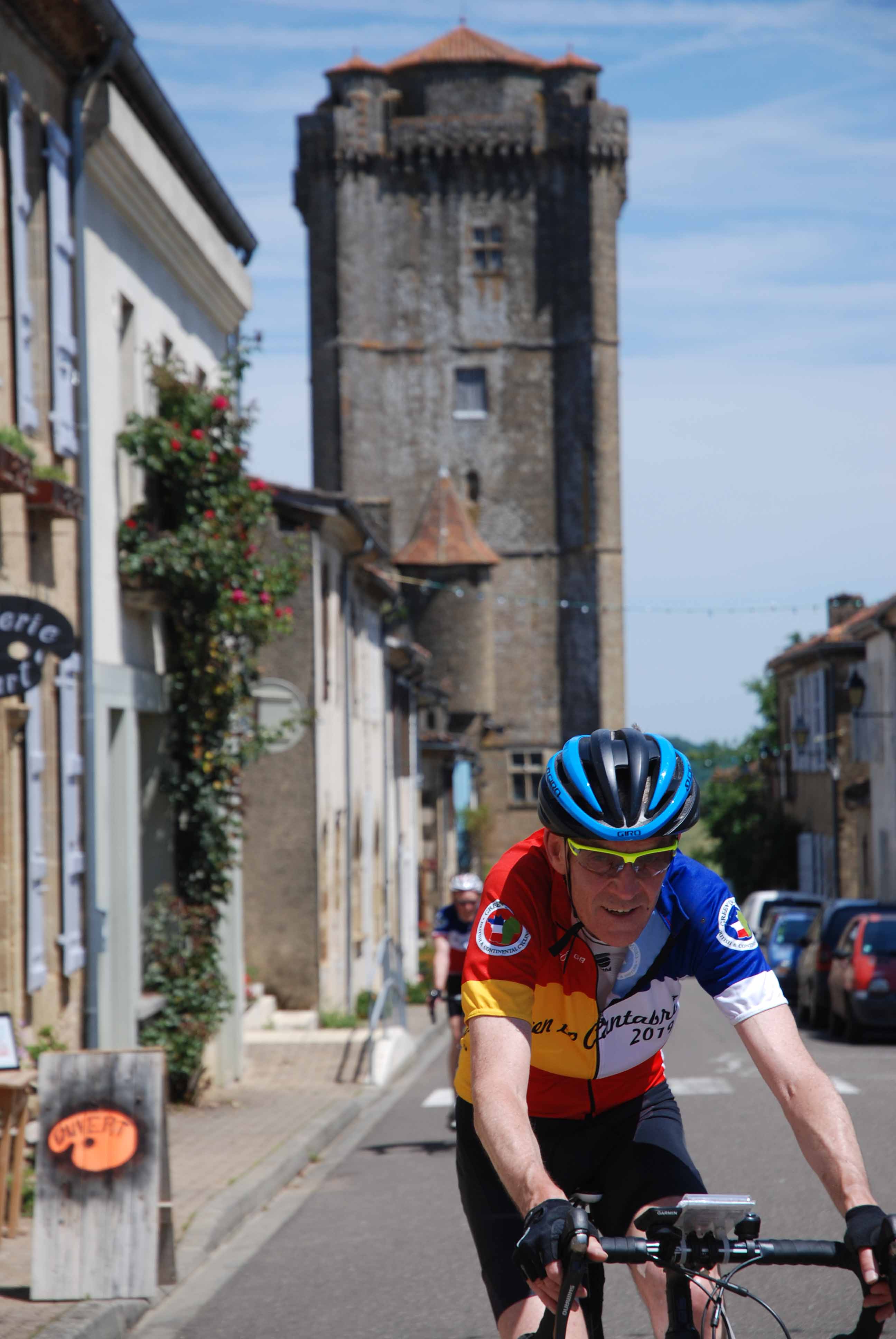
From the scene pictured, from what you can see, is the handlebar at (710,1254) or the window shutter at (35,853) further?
the window shutter at (35,853)

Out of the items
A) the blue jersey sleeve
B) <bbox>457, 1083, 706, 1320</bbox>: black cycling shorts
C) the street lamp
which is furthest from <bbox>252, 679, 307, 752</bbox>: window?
the street lamp

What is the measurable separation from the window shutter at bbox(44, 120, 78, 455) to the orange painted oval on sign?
559 centimetres

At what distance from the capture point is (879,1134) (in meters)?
11.6

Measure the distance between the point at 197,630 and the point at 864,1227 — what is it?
12.0 meters

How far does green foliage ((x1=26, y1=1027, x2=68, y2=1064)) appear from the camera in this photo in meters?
10.6

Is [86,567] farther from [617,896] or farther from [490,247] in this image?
[490,247]

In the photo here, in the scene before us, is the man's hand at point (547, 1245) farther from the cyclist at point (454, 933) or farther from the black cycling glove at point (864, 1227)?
the cyclist at point (454, 933)

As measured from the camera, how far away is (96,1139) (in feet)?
23.8

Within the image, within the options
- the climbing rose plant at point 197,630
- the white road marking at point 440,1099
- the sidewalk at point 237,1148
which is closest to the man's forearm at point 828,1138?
the sidewalk at point 237,1148

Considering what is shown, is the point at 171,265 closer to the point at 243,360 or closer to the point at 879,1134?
the point at 243,360

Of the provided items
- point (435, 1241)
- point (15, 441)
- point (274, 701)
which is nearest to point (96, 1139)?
point (435, 1241)

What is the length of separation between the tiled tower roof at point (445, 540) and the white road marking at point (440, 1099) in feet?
158

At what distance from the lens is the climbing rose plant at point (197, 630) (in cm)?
1385

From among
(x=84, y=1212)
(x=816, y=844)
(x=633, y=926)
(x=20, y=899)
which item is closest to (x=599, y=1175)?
(x=633, y=926)
